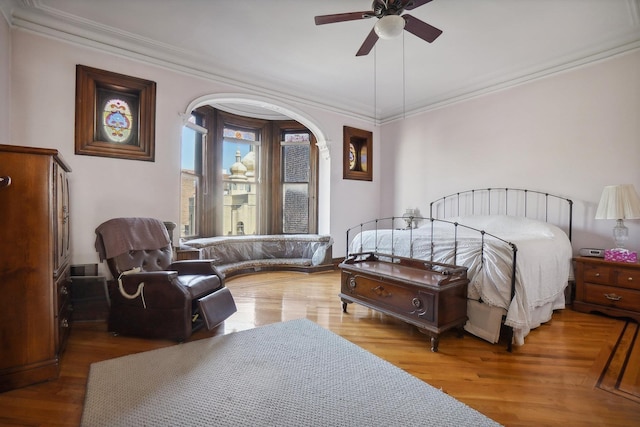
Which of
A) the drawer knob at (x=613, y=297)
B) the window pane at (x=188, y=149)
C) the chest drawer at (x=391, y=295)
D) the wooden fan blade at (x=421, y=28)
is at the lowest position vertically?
the drawer knob at (x=613, y=297)

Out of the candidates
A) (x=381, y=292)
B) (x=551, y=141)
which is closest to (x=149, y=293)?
(x=381, y=292)

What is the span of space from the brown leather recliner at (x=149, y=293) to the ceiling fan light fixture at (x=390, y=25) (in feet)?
8.31

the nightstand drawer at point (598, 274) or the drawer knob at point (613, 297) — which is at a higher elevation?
the nightstand drawer at point (598, 274)

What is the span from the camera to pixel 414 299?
247 centimetres

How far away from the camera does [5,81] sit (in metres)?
2.86

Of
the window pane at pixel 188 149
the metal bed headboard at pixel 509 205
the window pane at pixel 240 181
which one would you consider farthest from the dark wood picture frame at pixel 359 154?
the window pane at pixel 188 149

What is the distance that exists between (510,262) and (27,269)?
3.28 metres

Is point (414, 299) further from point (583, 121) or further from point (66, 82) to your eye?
point (66, 82)

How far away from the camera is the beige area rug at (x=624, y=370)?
1.85 meters

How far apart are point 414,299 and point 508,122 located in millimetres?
3277

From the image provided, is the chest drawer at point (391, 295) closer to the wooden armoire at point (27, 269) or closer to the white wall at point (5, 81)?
the wooden armoire at point (27, 269)

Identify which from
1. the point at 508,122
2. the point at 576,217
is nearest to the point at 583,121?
the point at 508,122

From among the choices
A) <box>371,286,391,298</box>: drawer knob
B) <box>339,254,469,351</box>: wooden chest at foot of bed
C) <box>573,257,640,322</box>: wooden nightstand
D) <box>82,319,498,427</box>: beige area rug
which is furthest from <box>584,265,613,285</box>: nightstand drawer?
<box>82,319,498,427</box>: beige area rug

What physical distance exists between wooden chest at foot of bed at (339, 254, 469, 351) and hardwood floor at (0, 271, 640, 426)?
0.20 meters
